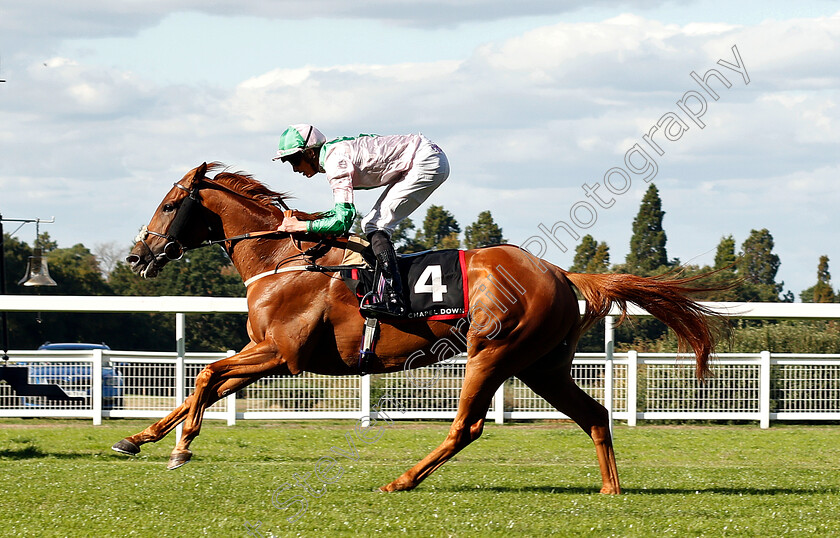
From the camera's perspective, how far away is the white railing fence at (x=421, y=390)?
36.6ft

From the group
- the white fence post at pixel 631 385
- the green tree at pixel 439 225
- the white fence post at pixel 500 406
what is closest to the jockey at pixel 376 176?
the white fence post at pixel 631 385

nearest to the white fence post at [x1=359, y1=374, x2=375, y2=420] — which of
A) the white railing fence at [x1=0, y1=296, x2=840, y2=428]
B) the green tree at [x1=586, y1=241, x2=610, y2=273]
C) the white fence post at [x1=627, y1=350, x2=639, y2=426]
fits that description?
the white railing fence at [x1=0, y1=296, x2=840, y2=428]

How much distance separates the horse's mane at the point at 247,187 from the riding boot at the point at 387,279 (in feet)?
3.51

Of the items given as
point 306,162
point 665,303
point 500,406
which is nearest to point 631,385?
point 500,406

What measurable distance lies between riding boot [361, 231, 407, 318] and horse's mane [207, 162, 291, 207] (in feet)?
3.51

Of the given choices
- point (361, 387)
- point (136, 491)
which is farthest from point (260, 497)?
point (361, 387)

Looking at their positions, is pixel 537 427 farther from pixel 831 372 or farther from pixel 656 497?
pixel 656 497

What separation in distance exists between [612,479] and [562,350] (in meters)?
0.88

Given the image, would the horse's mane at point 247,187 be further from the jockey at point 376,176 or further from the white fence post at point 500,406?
the white fence post at point 500,406

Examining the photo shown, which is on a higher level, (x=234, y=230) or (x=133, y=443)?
(x=234, y=230)

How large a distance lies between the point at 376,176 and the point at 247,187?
1053mm

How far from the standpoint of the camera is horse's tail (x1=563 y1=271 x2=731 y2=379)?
6707 millimetres

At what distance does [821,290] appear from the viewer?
149 feet

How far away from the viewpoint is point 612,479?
6621 millimetres
